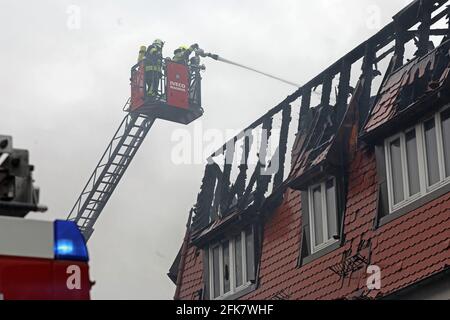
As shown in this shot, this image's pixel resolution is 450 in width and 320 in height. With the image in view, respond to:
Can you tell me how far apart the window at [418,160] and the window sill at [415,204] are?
0.09 m

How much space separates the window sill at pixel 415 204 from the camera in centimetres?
1645

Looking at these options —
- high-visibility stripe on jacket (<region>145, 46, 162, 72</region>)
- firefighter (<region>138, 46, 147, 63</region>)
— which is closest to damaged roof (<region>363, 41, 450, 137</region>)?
high-visibility stripe on jacket (<region>145, 46, 162, 72</region>)

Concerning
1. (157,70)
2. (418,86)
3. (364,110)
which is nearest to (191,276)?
(364,110)

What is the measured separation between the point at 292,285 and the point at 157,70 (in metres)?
21.3

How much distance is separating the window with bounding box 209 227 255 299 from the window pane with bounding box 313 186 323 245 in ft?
8.59

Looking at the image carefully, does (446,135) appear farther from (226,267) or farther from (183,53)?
(183,53)

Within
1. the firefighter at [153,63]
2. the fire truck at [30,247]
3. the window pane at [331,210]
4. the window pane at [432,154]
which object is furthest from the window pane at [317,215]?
the firefighter at [153,63]

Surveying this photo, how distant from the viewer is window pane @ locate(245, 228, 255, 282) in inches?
904

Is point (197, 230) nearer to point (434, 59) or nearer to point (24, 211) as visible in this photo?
point (434, 59)

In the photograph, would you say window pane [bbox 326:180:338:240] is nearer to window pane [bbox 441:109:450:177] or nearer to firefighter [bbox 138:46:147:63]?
window pane [bbox 441:109:450:177]

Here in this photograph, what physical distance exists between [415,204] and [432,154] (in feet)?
2.77

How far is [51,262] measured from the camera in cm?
416

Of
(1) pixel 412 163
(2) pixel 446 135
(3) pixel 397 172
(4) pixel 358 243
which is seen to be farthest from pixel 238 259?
(2) pixel 446 135

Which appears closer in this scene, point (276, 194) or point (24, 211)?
point (24, 211)
